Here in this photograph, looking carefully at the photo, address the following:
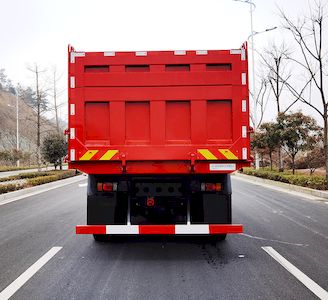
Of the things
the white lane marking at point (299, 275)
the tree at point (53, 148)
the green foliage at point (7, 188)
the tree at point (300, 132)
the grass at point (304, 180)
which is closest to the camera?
the white lane marking at point (299, 275)

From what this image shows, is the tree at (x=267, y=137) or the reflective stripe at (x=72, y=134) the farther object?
the tree at (x=267, y=137)

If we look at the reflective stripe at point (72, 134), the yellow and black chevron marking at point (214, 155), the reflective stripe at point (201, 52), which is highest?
the reflective stripe at point (201, 52)

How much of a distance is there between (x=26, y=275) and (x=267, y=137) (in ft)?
60.7

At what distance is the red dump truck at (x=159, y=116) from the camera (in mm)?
4953

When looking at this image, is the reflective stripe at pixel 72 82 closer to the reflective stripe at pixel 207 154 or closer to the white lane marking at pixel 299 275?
the reflective stripe at pixel 207 154

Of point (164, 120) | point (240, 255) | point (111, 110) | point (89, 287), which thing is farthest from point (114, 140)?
point (240, 255)

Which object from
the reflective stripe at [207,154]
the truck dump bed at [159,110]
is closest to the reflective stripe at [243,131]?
the truck dump bed at [159,110]

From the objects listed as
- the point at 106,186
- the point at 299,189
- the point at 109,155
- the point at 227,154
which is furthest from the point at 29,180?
the point at 227,154

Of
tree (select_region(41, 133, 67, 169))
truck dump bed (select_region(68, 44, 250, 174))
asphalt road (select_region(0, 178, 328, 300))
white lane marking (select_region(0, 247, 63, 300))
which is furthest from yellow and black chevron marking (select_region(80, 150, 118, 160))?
tree (select_region(41, 133, 67, 169))

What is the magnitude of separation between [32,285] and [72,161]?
1.66 metres

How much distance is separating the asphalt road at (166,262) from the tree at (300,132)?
38.1 ft

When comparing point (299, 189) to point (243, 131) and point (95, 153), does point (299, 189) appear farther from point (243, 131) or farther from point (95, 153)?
point (95, 153)

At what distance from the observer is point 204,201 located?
202 inches

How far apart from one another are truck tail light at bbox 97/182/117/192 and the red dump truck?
0.32 meters
